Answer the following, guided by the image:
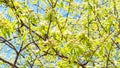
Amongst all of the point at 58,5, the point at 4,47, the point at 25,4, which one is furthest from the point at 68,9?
the point at 4,47

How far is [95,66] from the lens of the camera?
781 centimetres

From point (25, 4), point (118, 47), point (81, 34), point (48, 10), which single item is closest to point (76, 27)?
point (118, 47)

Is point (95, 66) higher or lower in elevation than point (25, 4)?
lower

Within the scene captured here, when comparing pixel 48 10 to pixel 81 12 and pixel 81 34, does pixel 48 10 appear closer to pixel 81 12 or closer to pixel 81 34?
pixel 81 34

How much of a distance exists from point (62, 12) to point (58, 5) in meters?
1.07

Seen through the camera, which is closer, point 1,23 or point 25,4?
point 1,23

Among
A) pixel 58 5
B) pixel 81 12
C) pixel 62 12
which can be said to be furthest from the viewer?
pixel 81 12

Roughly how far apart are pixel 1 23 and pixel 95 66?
280 centimetres

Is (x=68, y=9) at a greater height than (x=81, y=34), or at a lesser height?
greater

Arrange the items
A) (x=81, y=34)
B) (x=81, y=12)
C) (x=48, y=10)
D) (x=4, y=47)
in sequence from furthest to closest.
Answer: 1. (x=4, y=47)
2. (x=81, y=12)
3. (x=48, y=10)
4. (x=81, y=34)

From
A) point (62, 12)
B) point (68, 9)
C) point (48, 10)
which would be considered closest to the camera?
point (48, 10)

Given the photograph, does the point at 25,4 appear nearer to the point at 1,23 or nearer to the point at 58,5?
the point at 58,5

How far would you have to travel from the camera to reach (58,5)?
7.37 metres

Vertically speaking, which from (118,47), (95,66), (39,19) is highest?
(39,19)
